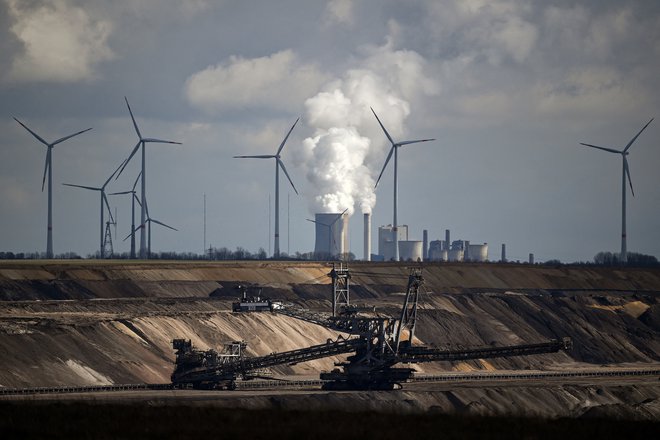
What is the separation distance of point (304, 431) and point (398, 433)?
4.38 meters

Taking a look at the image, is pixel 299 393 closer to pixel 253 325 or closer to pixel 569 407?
pixel 569 407

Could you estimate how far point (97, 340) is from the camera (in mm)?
132375

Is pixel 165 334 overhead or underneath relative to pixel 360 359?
overhead

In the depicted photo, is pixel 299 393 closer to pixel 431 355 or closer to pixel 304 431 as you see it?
pixel 431 355

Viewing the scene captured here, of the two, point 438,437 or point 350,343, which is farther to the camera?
point 350,343

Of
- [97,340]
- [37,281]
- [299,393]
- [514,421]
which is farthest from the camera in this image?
[37,281]

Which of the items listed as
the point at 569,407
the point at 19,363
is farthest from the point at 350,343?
the point at 19,363

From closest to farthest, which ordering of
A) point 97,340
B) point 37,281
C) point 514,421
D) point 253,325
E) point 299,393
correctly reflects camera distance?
1. point 514,421
2. point 299,393
3. point 97,340
4. point 253,325
5. point 37,281

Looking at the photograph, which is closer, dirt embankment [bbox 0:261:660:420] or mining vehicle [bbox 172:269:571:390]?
mining vehicle [bbox 172:269:571:390]

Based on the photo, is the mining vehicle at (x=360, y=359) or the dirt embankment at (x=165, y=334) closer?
the mining vehicle at (x=360, y=359)

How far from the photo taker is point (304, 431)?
209 ft

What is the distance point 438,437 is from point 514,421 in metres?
7.28

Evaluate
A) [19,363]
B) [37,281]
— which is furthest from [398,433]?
[37,281]

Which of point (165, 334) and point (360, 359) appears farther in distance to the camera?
point (165, 334)
